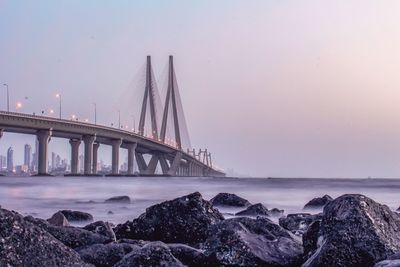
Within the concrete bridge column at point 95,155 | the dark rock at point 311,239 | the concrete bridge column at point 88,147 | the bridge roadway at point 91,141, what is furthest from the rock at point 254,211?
the concrete bridge column at point 95,155

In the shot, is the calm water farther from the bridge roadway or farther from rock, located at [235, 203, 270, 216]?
the bridge roadway

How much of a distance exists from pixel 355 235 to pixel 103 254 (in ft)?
7.80

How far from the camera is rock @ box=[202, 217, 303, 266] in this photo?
5.64 m

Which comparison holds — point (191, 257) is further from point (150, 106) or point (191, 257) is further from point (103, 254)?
point (150, 106)

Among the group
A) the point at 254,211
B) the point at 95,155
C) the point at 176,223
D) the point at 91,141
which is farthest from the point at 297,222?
the point at 95,155

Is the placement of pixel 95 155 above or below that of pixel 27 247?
above

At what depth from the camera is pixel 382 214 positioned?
18.7ft

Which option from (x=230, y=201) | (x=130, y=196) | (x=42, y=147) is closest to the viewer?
(x=230, y=201)

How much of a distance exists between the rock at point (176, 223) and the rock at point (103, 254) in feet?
6.45

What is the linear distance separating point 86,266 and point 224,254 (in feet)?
5.84

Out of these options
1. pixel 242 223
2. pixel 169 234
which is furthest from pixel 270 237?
pixel 169 234

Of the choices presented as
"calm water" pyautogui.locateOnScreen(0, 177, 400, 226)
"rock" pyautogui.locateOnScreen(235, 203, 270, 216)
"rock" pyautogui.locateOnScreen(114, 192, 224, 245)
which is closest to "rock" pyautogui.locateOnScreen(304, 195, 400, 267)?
"rock" pyautogui.locateOnScreen(114, 192, 224, 245)

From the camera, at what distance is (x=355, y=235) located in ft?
17.3

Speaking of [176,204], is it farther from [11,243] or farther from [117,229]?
[11,243]
